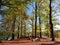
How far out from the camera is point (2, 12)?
19453 mm

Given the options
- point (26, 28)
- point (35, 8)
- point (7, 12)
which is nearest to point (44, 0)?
point (35, 8)

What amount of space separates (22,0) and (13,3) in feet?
3.39

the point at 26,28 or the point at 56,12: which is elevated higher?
the point at 56,12

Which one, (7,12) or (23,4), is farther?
(7,12)

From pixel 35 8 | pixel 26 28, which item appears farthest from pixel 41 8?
pixel 26 28

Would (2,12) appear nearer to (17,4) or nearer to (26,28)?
(17,4)

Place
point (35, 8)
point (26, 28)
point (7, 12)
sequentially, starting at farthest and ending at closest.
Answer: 1. point (26, 28)
2. point (35, 8)
3. point (7, 12)

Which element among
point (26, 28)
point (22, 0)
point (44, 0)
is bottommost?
point (26, 28)

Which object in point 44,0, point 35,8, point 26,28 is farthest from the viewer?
point 26,28

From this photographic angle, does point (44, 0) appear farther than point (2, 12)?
Yes

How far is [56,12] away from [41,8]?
10.4 ft

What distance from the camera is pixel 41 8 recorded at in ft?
111

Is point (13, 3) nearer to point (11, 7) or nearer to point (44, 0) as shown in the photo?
point (11, 7)

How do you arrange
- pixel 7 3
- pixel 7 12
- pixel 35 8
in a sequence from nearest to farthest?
pixel 7 3 < pixel 7 12 < pixel 35 8
